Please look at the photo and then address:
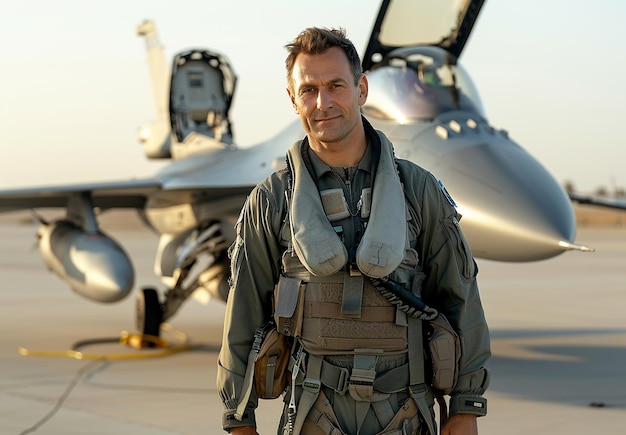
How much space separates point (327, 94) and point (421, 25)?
605 cm

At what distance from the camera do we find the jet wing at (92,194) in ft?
36.0

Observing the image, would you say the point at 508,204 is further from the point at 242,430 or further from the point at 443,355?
the point at 242,430

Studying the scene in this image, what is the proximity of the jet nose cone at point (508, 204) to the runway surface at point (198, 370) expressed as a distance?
1210 mm

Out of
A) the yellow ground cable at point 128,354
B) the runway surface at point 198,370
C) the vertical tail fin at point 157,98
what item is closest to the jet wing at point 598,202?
the runway surface at point 198,370

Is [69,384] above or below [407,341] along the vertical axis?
below

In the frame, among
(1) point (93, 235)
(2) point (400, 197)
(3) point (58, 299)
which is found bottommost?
(3) point (58, 299)

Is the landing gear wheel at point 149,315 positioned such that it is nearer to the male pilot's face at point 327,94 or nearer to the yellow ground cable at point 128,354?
the yellow ground cable at point 128,354

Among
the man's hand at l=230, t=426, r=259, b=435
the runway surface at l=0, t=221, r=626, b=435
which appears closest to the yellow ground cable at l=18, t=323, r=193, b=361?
the runway surface at l=0, t=221, r=626, b=435

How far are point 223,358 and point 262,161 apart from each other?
680cm

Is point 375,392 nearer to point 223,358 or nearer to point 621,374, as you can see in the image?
point 223,358

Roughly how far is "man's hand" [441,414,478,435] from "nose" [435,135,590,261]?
382 cm

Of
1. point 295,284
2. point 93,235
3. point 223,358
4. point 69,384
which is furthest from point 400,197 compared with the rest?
point 93,235

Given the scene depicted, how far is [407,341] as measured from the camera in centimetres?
294

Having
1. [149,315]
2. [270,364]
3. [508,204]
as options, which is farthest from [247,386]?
[149,315]
